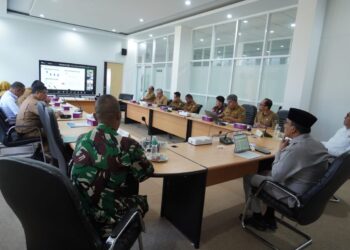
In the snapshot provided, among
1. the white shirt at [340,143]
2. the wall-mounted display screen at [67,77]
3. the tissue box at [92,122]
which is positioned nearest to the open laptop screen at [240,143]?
the white shirt at [340,143]

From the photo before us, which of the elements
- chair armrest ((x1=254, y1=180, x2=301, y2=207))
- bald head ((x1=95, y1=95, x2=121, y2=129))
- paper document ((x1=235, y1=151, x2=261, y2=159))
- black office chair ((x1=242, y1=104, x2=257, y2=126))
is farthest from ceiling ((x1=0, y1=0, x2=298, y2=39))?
bald head ((x1=95, y1=95, x2=121, y2=129))

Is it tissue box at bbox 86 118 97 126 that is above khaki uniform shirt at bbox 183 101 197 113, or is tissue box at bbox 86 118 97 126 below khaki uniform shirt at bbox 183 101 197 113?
below

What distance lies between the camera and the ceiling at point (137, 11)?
→ 5.20 m

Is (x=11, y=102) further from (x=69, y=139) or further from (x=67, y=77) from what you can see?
(x=67, y=77)

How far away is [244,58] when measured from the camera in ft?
19.4

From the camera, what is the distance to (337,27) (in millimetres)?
4164

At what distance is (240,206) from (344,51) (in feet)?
11.6

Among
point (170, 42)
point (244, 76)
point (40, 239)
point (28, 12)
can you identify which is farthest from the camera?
point (170, 42)

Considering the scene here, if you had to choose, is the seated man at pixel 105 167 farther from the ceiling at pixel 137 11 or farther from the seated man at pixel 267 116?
the ceiling at pixel 137 11

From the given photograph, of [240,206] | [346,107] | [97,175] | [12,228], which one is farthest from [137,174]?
[346,107]

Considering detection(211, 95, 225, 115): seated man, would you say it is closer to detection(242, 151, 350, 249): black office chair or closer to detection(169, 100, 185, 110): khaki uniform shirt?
detection(169, 100, 185, 110): khaki uniform shirt

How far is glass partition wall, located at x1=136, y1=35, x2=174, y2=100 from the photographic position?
8.38 metres

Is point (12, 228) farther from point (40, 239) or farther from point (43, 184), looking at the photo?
point (43, 184)

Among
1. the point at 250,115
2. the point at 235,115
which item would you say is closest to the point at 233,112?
the point at 235,115
